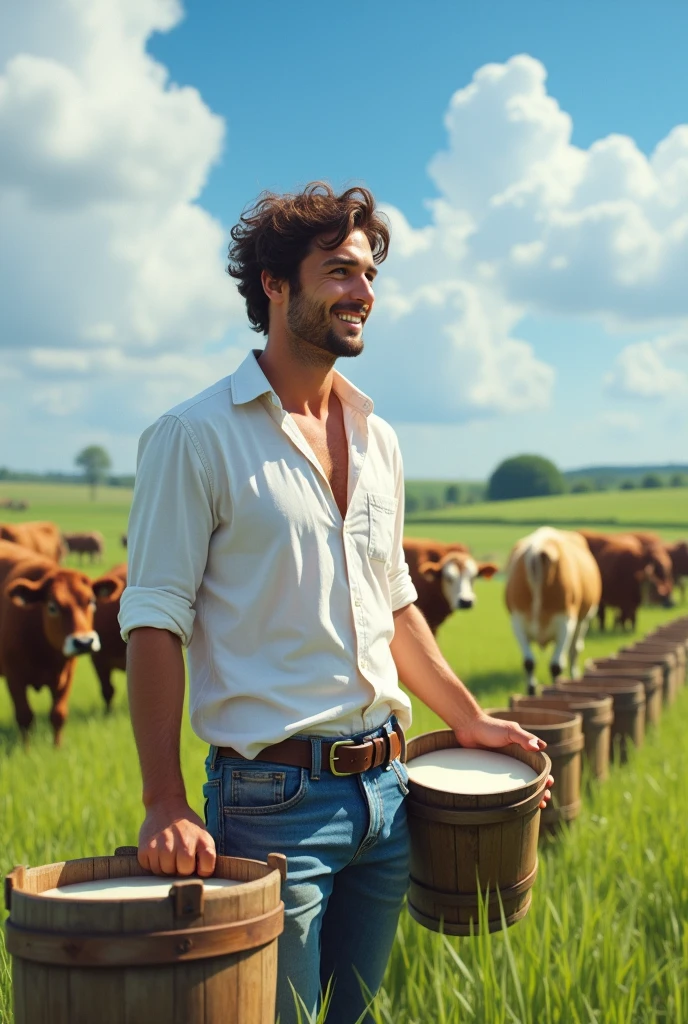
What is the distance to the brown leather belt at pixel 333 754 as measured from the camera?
7.09 feet

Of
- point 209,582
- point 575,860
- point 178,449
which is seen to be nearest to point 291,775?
point 209,582

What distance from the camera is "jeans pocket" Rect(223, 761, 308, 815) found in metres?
2.13

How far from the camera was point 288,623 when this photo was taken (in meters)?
2.19

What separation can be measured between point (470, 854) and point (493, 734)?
362 millimetres

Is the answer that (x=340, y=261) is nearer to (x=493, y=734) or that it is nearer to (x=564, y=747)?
(x=493, y=734)

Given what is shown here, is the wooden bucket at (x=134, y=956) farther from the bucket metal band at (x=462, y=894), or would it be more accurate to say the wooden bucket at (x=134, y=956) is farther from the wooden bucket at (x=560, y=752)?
the wooden bucket at (x=560, y=752)

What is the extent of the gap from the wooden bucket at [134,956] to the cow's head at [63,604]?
22.2 feet

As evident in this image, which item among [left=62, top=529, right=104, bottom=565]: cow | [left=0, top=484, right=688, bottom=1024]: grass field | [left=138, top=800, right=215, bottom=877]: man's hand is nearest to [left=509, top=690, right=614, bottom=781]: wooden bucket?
[left=0, top=484, right=688, bottom=1024]: grass field

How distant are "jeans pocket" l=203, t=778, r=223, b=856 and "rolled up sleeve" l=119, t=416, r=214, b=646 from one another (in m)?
0.32

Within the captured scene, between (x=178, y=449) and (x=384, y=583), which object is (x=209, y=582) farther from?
(x=384, y=583)

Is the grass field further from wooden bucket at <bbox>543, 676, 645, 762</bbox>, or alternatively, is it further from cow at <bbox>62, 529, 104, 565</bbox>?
cow at <bbox>62, 529, 104, 565</bbox>

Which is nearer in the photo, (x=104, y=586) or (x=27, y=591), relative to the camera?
(x=27, y=591)

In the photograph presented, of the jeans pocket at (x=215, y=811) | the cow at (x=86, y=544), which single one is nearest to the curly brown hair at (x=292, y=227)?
the jeans pocket at (x=215, y=811)

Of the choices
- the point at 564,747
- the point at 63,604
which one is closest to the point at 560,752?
the point at 564,747
